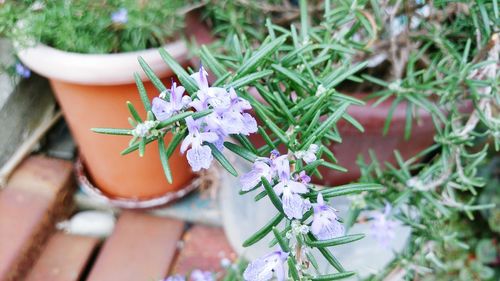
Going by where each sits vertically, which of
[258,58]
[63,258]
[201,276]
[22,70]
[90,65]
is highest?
[258,58]

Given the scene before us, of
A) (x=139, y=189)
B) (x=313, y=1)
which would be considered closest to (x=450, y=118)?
(x=313, y=1)

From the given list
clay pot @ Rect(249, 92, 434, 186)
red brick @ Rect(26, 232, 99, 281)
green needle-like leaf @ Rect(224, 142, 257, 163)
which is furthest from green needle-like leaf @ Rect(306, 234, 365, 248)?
red brick @ Rect(26, 232, 99, 281)

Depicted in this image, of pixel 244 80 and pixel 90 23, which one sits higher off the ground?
pixel 244 80

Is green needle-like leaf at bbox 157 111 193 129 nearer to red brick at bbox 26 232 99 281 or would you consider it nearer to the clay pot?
the clay pot

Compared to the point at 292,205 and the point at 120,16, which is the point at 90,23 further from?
the point at 292,205

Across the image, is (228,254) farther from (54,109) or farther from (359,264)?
(54,109)

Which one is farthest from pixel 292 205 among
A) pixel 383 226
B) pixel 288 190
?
pixel 383 226
